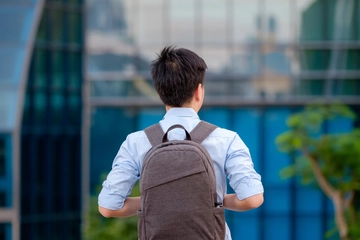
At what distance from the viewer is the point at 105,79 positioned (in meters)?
28.2

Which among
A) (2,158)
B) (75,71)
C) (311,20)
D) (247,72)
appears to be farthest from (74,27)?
(311,20)

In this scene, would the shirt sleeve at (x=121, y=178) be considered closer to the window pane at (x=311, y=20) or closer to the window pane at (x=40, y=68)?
the window pane at (x=40, y=68)

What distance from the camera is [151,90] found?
28.2 metres

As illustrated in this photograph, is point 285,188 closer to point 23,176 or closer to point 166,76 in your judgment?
point 23,176

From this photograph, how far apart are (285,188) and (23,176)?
723 centimetres

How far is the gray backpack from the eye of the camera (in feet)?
12.5

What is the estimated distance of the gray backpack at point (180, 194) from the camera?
3812 millimetres

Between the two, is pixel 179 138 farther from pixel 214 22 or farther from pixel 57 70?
pixel 214 22

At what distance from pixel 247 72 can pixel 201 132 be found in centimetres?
2397

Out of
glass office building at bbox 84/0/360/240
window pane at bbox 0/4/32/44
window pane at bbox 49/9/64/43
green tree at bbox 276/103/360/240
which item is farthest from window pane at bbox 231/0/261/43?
window pane at bbox 0/4/32/44

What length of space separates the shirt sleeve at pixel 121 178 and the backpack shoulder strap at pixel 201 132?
26 centimetres

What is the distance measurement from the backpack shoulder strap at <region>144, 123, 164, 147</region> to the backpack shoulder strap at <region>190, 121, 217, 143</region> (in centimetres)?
13

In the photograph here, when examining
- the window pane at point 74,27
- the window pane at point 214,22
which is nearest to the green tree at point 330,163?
the window pane at point 214,22

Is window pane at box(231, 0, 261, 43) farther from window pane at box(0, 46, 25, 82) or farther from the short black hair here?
the short black hair
